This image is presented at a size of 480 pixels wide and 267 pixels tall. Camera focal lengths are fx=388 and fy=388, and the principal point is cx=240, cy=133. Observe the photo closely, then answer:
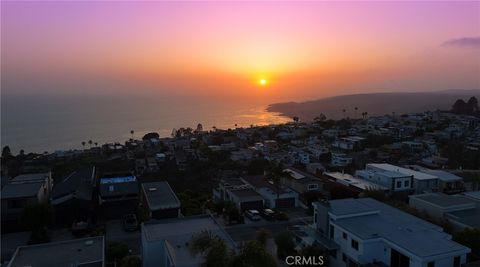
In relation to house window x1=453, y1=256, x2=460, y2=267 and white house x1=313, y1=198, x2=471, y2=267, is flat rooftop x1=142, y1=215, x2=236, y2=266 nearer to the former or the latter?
white house x1=313, y1=198, x2=471, y2=267

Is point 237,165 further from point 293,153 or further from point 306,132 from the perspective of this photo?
point 306,132

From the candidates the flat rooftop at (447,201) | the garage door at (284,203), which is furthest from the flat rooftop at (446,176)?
the garage door at (284,203)

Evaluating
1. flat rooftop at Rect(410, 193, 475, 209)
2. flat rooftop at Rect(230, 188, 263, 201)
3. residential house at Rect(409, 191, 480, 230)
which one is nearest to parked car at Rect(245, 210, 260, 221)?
flat rooftop at Rect(230, 188, 263, 201)

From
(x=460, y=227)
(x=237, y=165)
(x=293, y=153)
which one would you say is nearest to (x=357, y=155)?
(x=293, y=153)

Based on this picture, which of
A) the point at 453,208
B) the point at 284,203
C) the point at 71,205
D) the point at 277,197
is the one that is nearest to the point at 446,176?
the point at 453,208

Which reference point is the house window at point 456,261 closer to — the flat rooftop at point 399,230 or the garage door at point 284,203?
the flat rooftop at point 399,230

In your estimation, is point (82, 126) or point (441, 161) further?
point (82, 126)

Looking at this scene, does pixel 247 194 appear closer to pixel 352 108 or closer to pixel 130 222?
pixel 130 222

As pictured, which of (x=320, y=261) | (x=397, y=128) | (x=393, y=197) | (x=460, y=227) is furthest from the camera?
(x=397, y=128)
